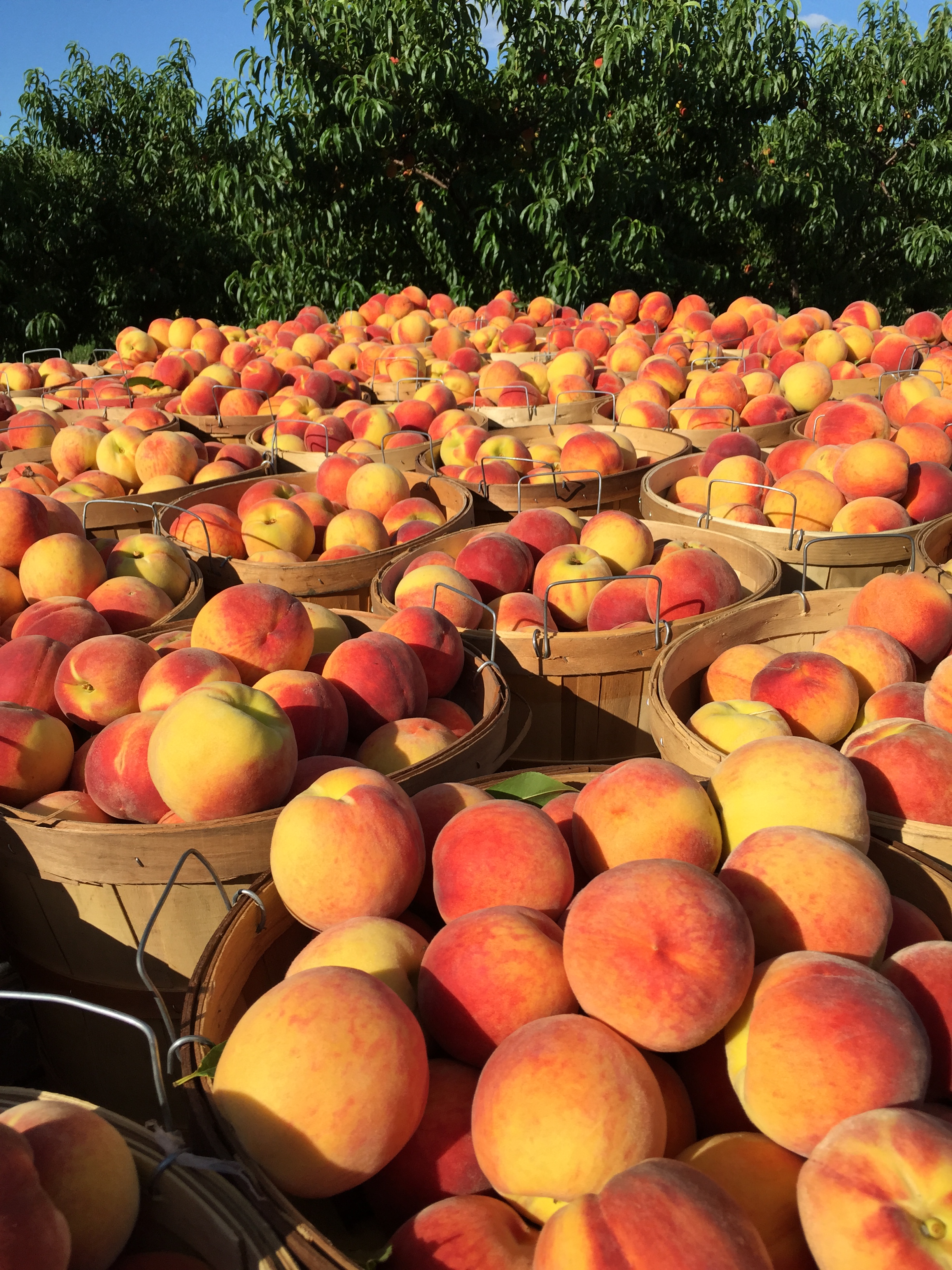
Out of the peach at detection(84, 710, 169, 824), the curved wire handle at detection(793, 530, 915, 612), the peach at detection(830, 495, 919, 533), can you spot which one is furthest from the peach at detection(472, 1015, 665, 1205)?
the peach at detection(830, 495, 919, 533)

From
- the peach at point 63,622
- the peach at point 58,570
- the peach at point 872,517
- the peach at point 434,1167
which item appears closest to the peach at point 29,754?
the peach at point 63,622

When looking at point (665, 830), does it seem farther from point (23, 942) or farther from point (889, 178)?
point (889, 178)

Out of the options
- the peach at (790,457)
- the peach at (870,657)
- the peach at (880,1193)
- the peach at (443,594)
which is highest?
the peach at (790,457)

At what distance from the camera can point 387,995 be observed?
994 mm

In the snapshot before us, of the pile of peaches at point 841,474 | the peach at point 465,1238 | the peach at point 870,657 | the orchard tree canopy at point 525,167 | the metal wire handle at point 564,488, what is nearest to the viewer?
the peach at point 465,1238

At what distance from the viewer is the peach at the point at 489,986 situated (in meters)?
1.07

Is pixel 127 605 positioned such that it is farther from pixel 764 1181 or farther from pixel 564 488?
pixel 764 1181

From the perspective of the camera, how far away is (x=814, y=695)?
1852mm

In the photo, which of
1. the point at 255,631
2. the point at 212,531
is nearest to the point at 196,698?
the point at 255,631

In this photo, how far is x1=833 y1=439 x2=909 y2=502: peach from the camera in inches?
116

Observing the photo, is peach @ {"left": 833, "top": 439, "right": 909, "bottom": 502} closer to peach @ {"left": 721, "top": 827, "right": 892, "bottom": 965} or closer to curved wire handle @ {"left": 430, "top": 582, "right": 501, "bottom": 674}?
curved wire handle @ {"left": 430, "top": 582, "right": 501, "bottom": 674}

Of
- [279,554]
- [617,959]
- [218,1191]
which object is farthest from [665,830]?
[279,554]

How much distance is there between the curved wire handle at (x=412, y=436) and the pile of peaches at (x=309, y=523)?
321mm

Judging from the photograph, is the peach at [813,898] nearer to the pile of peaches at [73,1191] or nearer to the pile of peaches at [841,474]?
the pile of peaches at [73,1191]
